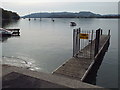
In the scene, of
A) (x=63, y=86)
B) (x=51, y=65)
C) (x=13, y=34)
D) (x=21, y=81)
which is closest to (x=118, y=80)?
(x=51, y=65)

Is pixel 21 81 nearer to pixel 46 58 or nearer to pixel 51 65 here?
pixel 51 65

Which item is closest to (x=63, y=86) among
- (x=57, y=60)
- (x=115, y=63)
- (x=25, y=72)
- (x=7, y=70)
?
(x=25, y=72)

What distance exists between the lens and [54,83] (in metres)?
5.73

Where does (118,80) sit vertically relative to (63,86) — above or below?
below

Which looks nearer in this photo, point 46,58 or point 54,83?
point 54,83

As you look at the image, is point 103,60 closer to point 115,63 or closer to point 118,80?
point 115,63

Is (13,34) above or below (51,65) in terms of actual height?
above

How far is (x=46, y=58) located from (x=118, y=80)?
23.9ft

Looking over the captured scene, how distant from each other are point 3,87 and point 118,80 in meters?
8.39

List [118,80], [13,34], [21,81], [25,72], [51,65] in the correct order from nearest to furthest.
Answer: [21,81]
[25,72]
[118,80]
[51,65]
[13,34]

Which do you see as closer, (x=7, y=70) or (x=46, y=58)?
(x=7, y=70)

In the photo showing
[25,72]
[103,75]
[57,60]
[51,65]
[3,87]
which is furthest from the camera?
[57,60]

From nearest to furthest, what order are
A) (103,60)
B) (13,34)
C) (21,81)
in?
(21,81) → (103,60) → (13,34)

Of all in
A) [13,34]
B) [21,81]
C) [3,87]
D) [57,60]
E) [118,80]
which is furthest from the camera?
[13,34]
